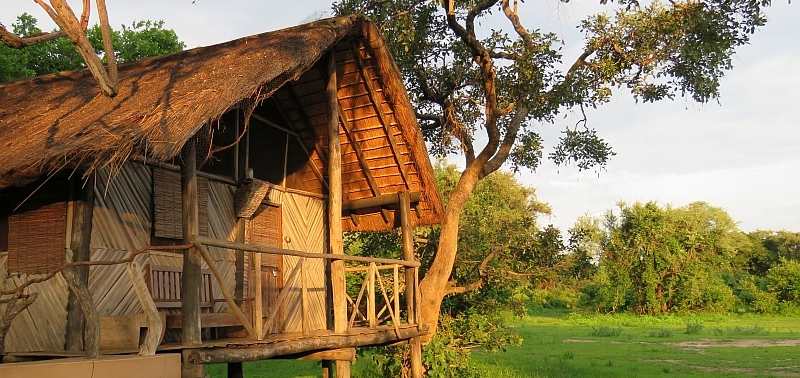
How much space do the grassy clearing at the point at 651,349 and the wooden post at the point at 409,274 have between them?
585cm

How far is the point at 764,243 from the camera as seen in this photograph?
51906mm

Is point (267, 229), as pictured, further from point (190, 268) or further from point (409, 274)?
point (190, 268)

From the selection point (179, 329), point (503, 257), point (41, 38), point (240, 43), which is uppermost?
point (240, 43)

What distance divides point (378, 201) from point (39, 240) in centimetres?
475

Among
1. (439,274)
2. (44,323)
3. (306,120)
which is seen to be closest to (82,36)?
(44,323)

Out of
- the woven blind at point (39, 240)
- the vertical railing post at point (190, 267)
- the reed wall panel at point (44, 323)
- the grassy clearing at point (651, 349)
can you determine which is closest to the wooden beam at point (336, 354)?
the vertical railing post at point (190, 267)

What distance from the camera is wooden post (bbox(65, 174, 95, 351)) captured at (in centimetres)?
730

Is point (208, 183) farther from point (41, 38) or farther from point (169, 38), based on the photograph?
point (169, 38)

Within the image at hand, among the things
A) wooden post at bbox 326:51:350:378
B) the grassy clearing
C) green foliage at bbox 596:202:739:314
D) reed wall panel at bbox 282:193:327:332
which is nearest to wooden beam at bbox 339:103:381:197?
reed wall panel at bbox 282:193:327:332

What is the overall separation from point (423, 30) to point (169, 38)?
1437 cm

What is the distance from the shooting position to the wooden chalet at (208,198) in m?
6.53

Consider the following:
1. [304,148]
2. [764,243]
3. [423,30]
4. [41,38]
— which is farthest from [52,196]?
[764,243]

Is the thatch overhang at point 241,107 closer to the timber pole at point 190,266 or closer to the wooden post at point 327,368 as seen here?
the timber pole at point 190,266

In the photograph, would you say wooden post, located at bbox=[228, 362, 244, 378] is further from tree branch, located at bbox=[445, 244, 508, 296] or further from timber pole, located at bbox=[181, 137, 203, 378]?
timber pole, located at bbox=[181, 137, 203, 378]
